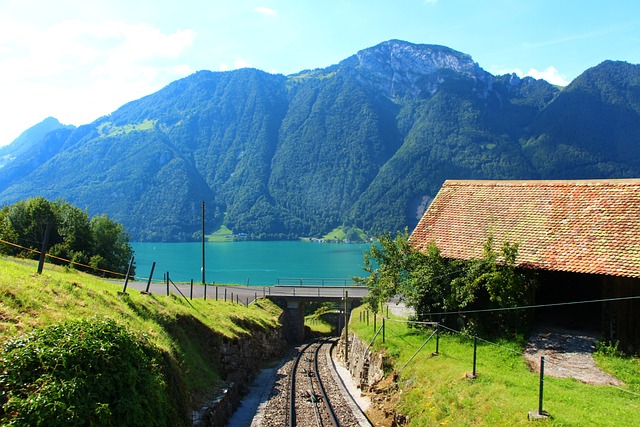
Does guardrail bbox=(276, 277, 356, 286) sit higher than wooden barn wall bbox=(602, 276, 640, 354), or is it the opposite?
wooden barn wall bbox=(602, 276, 640, 354)

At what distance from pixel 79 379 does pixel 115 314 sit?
4947 millimetres

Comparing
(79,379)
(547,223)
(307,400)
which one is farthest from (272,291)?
(79,379)

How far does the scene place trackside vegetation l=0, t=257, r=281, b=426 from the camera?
22.8 feet

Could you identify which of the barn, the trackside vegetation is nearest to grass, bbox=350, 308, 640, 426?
the barn

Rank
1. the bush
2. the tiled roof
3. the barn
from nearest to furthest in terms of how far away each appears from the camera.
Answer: the bush, the barn, the tiled roof

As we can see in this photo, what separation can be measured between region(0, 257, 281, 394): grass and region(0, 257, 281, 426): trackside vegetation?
36 mm

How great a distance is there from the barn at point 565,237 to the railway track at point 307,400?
8128 mm

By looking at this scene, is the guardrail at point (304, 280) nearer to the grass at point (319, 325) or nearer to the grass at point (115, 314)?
the grass at point (319, 325)

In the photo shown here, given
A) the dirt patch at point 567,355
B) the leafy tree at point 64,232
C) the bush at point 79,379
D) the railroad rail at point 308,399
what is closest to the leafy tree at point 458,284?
the dirt patch at point 567,355

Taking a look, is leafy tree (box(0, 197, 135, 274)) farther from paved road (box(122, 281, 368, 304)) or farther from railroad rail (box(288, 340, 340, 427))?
railroad rail (box(288, 340, 340, 427))

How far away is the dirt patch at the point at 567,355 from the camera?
13711 millimetres

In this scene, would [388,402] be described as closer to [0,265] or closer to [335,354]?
[0,265]

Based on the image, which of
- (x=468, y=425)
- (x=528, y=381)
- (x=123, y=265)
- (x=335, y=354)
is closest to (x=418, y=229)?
(x=528, y=381)

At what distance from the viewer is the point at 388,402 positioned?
16594mm
